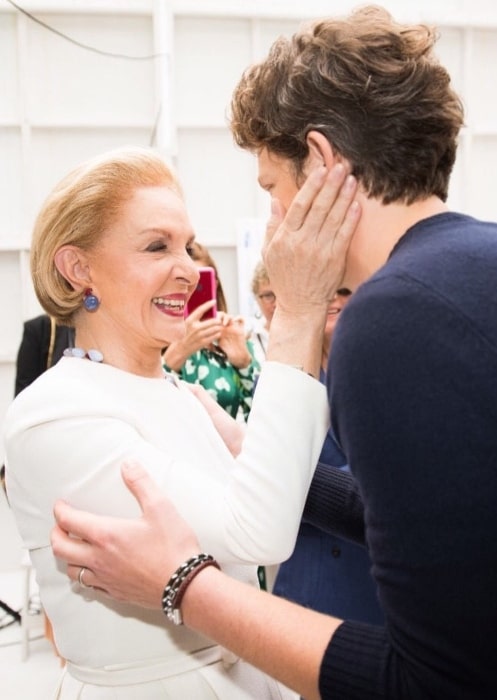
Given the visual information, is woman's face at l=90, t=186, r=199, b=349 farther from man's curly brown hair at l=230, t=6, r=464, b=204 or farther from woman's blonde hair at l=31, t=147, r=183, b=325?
man's curly brown hair at l=230, t=6, r=464, b=204

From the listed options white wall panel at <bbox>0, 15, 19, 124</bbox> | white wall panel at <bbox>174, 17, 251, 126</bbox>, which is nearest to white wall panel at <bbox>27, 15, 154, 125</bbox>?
white wall panel at <bbox>0, 15, 19, 124</bbox>

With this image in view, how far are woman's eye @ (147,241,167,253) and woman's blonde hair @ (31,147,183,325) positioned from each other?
0.08 m

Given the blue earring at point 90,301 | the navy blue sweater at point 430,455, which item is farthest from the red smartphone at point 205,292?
the navy blue sweater at point 430,455

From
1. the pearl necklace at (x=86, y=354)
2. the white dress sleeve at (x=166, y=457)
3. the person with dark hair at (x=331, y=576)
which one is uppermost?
the pearl necklace at (x=86, y=354)

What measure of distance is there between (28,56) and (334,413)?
12.5 feet

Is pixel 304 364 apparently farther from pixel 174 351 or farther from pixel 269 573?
pixel 269 573

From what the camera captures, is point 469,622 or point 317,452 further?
point 317,452

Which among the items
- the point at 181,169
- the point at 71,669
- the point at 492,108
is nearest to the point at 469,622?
the point at 71,669

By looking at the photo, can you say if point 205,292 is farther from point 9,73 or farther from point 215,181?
point 9,73

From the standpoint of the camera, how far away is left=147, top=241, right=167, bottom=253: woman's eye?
125 centimetres

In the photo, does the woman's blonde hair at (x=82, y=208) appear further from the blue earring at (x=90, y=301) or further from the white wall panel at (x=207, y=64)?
the white wall panel at (x=207, y=64)

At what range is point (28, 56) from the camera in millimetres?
3982

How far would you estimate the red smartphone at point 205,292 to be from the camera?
2770 millimetres

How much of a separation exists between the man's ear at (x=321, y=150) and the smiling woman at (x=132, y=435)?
272 millimetres
